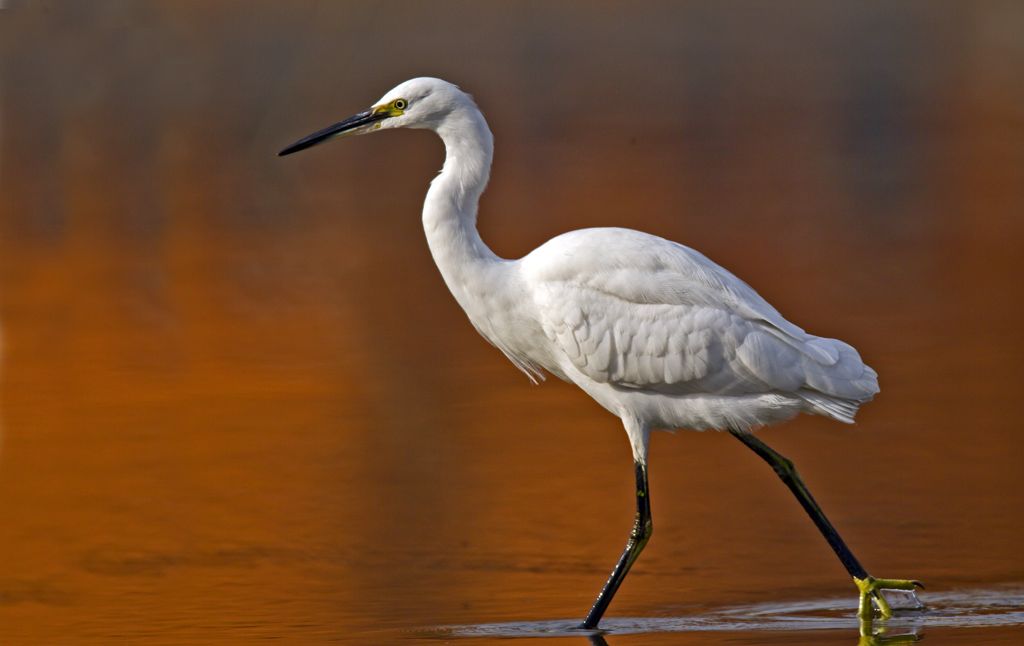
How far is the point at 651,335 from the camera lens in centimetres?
617

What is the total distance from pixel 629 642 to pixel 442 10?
707 inches

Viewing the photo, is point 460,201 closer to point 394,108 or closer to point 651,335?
point 394,108

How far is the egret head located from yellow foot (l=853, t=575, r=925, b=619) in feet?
6.70

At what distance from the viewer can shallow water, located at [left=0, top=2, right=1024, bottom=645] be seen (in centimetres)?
636

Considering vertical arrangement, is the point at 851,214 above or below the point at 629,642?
below

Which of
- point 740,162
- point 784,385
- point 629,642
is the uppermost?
point 784,385

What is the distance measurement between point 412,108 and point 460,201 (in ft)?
1.19

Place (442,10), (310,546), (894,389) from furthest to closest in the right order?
1. (442,10)
2. (894,389)
3. (310,546)

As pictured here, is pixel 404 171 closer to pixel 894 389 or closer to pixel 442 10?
pixel 442 10

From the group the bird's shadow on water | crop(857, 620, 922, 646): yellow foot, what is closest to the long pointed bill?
the bird's shadow on water

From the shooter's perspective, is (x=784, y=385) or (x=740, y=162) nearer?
(x=784, y=385)

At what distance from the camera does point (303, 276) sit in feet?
42.9

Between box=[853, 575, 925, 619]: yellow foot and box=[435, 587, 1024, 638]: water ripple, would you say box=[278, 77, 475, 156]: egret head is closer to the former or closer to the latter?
box=[435, 587, 1024, 638]: water ripple

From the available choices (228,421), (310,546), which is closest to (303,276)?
(228,421)
